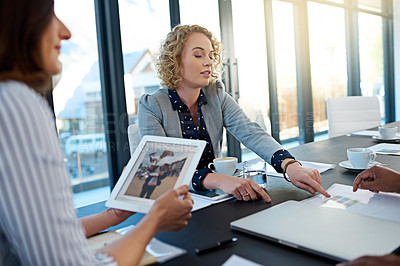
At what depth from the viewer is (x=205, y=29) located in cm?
205

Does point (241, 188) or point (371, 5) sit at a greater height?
point (371, 5)

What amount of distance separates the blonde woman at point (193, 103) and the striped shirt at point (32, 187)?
3.72ft

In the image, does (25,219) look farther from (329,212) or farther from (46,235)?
(329,212)

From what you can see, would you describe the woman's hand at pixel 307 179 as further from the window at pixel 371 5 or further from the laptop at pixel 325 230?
the window at pixel 371 5

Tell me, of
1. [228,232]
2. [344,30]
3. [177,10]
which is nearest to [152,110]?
[228,232]

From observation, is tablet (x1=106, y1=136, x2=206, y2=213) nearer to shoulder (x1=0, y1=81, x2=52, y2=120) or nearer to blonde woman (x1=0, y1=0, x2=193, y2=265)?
blonde woman (x1=0, y1=0, x2=193, y2=265)

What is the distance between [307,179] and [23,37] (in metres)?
0.94

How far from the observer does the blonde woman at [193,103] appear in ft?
5.98

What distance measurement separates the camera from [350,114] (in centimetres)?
314

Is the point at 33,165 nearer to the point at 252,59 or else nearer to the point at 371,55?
the point at 252,59

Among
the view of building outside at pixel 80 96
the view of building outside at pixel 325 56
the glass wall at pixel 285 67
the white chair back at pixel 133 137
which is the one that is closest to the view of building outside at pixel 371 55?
the view of building outside at pixel 325 56

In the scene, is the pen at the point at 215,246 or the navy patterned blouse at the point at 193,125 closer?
the pen at the point at 215,246

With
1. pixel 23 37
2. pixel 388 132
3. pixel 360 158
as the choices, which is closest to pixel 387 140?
pixel 388 132

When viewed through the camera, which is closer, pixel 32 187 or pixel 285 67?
pixel 32 187
